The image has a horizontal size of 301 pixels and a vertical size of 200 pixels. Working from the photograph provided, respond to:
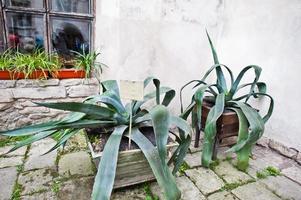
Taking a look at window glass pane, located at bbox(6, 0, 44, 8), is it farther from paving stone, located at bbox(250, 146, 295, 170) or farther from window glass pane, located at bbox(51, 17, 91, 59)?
paving stone, located at bbox(250, 146, 295, 170)

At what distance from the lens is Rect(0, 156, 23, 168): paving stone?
1496 mm

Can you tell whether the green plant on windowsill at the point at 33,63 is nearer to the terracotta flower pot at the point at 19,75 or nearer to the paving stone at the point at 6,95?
the terracotta flower pot at the point at 19,75

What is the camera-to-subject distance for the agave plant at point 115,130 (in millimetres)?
993

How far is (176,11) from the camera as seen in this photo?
6.31ft

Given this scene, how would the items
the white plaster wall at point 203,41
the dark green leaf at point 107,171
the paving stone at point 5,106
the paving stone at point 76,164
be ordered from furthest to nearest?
the paving stone at point 5,106 < the white plaster wall at point 203,41 < the paving stone at point 76,164 < the dark green leaf at point 107,171

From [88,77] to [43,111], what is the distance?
1.71 feet

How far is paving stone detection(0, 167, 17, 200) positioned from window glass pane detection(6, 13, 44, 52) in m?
1.04

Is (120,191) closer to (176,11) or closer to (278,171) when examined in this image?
(278,171)

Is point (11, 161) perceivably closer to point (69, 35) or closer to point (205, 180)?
point (69, 35)

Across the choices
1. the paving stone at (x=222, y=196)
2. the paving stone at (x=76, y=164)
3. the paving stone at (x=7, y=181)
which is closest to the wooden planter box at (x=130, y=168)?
the paving stone at (x=76, y=164)

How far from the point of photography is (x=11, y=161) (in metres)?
1.54

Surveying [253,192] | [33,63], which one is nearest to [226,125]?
[253,192]

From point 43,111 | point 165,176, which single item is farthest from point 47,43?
point 165,176

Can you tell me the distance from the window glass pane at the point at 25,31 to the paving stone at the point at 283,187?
2.13 meters
